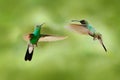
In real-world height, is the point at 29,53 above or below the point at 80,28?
below

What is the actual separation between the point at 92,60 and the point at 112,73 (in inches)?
4.3

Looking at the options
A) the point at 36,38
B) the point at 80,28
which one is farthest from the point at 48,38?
the point at 80,28

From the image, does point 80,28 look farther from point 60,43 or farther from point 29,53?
point 29,53

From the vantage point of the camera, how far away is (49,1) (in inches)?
60.5

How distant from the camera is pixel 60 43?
1.49 m

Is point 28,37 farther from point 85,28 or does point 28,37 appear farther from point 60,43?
point 85,28

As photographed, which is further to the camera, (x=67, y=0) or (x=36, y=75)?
(x=67, y=0)

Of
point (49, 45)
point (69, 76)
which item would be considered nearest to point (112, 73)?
point (69, 76)

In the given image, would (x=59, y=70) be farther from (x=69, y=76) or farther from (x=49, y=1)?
(x=49, y=1)

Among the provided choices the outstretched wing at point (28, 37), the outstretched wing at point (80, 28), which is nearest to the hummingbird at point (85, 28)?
the outstretched wing at point (80, 28)

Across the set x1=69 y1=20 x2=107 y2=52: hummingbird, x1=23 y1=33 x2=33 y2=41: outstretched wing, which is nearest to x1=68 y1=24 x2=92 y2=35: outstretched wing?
x1=69 y1=20 x2=107 y2=52: hummingbird

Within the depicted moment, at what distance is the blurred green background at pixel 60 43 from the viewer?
4.75 ft

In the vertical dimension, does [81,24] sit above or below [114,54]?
above

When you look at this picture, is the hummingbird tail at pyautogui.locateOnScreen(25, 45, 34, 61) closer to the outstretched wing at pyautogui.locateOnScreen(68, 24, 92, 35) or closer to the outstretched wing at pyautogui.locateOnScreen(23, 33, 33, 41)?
the outstretched wing at pyautogui.locateOnScreen(23, 33, 33, 41)
